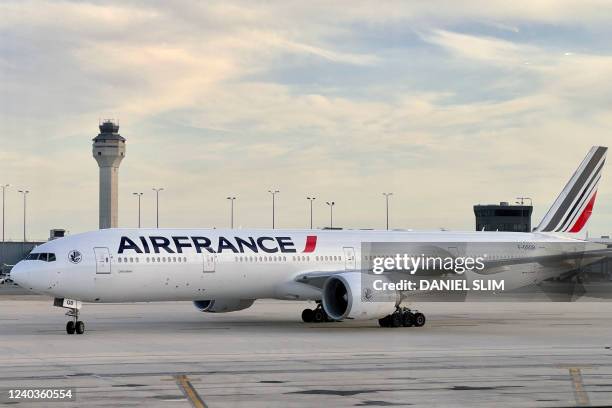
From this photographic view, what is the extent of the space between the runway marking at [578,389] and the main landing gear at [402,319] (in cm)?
1663

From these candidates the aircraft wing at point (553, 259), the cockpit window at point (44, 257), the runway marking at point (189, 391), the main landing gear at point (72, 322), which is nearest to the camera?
the runway marking at point (189, 391)

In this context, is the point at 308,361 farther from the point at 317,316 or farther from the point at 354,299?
the point at 317,316

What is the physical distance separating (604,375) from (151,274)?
20.1 meters

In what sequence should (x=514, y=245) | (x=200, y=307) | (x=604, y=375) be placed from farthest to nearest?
(x=514, y=245) < (x=200, y=307) < (x=604, y=375)

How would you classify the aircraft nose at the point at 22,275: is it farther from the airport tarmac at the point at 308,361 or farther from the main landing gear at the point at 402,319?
the main landing gear at the point at 402,319

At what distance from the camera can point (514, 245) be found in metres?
50.9

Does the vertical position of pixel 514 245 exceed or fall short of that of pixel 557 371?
A: it exceeds it

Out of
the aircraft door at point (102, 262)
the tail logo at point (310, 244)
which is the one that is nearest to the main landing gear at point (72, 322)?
the aircraft door at point (102, 262)

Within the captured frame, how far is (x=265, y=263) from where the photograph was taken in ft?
144

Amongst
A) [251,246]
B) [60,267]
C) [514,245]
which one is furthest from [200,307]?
[514,245]

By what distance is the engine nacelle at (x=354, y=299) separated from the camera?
136 feet

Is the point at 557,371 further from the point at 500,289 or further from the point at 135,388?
the point at 500,289

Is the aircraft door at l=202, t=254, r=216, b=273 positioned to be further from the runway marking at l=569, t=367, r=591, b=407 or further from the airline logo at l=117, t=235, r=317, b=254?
the runway marking at l=569, t=367, r=591, b=407

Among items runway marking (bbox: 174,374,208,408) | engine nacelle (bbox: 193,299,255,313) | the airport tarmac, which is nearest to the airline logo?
the airport tarmac
